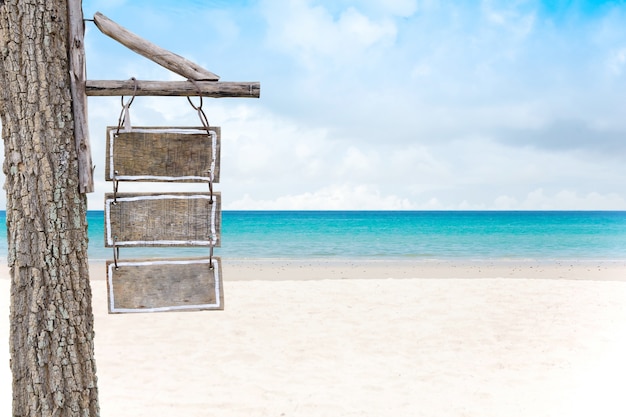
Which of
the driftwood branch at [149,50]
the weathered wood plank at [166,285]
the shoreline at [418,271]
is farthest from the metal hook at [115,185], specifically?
the shoreline at [418,271]

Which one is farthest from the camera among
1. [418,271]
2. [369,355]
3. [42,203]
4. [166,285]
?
[418,271]

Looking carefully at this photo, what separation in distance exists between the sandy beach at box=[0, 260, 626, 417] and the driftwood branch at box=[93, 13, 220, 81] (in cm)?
330

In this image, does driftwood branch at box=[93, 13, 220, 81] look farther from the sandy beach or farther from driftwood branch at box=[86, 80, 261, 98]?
the sandy beach

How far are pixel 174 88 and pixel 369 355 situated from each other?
482 centimetres

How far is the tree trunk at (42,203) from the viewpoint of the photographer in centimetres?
295

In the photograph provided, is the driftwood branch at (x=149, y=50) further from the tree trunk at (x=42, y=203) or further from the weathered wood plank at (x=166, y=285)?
the weathered wood plank at (x=166, y=285)

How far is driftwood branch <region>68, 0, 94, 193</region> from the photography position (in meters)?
2.99

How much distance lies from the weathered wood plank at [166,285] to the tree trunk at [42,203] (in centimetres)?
21

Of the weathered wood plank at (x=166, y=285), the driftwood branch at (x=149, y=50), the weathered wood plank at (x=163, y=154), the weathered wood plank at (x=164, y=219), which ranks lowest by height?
the weathered wood plank at (x=166, y=285)

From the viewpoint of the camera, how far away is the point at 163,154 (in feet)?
9.87

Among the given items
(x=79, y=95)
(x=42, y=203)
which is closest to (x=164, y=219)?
(x=42, y=203)

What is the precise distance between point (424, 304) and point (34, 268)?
7.84m

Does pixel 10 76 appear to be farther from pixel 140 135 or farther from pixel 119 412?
pixel 119 412

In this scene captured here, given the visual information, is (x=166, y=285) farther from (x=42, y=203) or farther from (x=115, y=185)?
(x=42, y=203)
